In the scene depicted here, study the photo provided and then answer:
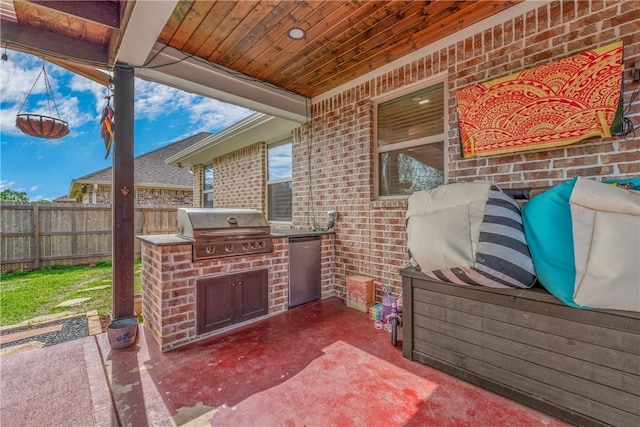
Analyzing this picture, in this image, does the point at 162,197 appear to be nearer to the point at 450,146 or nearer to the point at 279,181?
the point at 279,181

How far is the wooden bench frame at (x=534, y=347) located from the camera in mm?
1479

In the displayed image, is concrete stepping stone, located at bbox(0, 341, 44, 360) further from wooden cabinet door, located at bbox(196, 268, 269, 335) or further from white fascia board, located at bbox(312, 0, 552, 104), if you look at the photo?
white fascia board, located at bbox(312, 0, 552, 104)

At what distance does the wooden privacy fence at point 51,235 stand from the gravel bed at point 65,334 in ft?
15.3

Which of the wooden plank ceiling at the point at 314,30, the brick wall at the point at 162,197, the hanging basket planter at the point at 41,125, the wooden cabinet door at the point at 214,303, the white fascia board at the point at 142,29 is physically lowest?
the wooden cabinet door at the point at 214,303

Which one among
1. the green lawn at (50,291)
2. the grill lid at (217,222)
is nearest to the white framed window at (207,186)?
the green lawn at (50,291)

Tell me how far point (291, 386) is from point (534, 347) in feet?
5.43

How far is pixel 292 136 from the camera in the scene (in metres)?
5.07

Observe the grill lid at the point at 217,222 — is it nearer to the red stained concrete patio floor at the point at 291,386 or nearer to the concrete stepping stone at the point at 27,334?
the red stained concrete patio floor at the point at 291,386

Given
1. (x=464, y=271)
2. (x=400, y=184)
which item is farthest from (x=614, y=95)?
(x=400, y=184)

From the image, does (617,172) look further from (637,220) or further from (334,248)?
(334,248)

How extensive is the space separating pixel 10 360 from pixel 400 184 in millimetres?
4234

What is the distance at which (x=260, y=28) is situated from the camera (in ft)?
9.01

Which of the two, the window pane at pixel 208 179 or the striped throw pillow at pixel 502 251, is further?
the window pane at pixel 208 179

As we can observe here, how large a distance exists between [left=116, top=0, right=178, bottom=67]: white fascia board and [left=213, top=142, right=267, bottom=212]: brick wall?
3.38m
